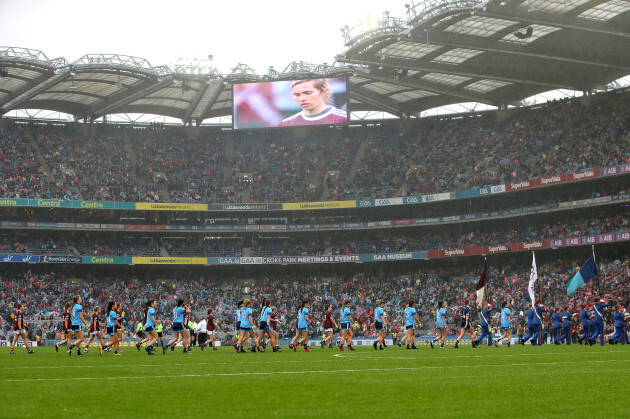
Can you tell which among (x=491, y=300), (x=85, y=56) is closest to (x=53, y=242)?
(x=85, y=56)

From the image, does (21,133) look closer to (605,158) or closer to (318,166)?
(318,166)

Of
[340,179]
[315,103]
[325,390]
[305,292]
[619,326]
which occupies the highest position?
[315,103]

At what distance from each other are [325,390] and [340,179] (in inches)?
2209

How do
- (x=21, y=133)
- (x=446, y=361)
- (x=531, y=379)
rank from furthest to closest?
(x=21, y=133) < (x=446, y=361) < (x=531, y=379)

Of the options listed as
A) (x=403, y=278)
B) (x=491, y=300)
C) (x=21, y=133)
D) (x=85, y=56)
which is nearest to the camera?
(x=491, y=300)

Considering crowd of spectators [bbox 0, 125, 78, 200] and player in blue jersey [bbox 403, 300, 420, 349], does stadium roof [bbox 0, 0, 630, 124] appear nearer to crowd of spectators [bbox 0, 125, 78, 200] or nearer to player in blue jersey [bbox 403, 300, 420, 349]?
crowd of spectators [bbox 0, 125, 78, 200]

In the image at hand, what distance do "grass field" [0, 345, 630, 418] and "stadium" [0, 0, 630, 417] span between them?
90.9ft

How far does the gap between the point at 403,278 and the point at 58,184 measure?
30.4 metres

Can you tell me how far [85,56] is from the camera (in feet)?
184

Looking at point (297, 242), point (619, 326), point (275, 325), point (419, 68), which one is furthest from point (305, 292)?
point (619, 326)

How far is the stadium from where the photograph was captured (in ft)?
165

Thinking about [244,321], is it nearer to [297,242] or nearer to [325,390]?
[325,390]

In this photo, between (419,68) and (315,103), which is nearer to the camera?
(419,68)

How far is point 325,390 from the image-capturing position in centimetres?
1191
